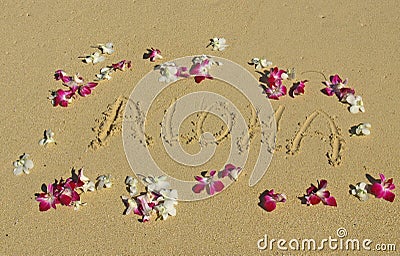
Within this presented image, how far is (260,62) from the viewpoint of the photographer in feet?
10.5

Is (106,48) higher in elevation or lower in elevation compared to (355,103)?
A: higher

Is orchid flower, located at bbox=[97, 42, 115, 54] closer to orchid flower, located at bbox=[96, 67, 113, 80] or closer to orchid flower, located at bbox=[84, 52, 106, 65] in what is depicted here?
orchid flower, located at bbox=[84, 52, 106, 65]

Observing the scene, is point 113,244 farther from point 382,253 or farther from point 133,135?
point 382,253

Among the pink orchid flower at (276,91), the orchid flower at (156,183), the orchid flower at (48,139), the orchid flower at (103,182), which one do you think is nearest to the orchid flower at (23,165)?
the orchid flower at (48,139)

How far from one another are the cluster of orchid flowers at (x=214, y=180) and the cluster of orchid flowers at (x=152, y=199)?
0.14 m

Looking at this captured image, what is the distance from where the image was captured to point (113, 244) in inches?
97.6

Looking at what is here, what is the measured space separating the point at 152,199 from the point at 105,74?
101cm

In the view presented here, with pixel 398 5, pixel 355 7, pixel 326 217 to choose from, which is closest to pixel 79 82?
pixel 326 217

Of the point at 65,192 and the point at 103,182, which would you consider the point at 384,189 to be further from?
the point at 65,192

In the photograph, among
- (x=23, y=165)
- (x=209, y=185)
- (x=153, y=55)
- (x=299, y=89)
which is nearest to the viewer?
(x=209, y=185)

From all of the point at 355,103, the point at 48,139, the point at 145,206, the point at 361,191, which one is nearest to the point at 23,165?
the point at 48,139

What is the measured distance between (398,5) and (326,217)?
188 cm

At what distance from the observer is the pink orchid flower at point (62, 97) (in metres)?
3.03

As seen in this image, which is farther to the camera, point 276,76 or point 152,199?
point 276,76
